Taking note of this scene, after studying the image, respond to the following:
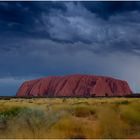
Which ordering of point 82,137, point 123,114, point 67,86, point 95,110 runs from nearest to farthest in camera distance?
point 82,137
point 123,114
point 95,110
point 67,86

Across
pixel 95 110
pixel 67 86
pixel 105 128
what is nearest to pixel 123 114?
pixel 95 110

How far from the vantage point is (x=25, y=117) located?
12.8 metres

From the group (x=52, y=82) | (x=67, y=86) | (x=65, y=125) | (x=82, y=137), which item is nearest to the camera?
(x=82, y=137)

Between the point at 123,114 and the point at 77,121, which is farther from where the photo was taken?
the point at 123,114

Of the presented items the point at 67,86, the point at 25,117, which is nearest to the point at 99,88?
the point at 67,86

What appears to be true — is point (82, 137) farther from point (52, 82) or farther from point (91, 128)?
point (52, 82)

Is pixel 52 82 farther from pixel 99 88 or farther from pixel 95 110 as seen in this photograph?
pixel 95 110

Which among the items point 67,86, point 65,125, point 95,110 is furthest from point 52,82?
point 65,125

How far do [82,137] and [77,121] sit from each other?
150 cm

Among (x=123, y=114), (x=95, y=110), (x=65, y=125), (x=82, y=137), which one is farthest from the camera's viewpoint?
(x=95, y=110)

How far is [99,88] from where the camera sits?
61.4m

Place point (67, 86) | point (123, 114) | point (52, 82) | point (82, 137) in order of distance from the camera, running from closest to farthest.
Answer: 1. point (82, 137)
2. point (123, 114)
3. point (67, 86)
4. point (52, 82)

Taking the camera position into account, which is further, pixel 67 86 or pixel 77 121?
pixel 67 86

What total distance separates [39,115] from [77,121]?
52.7 inches
